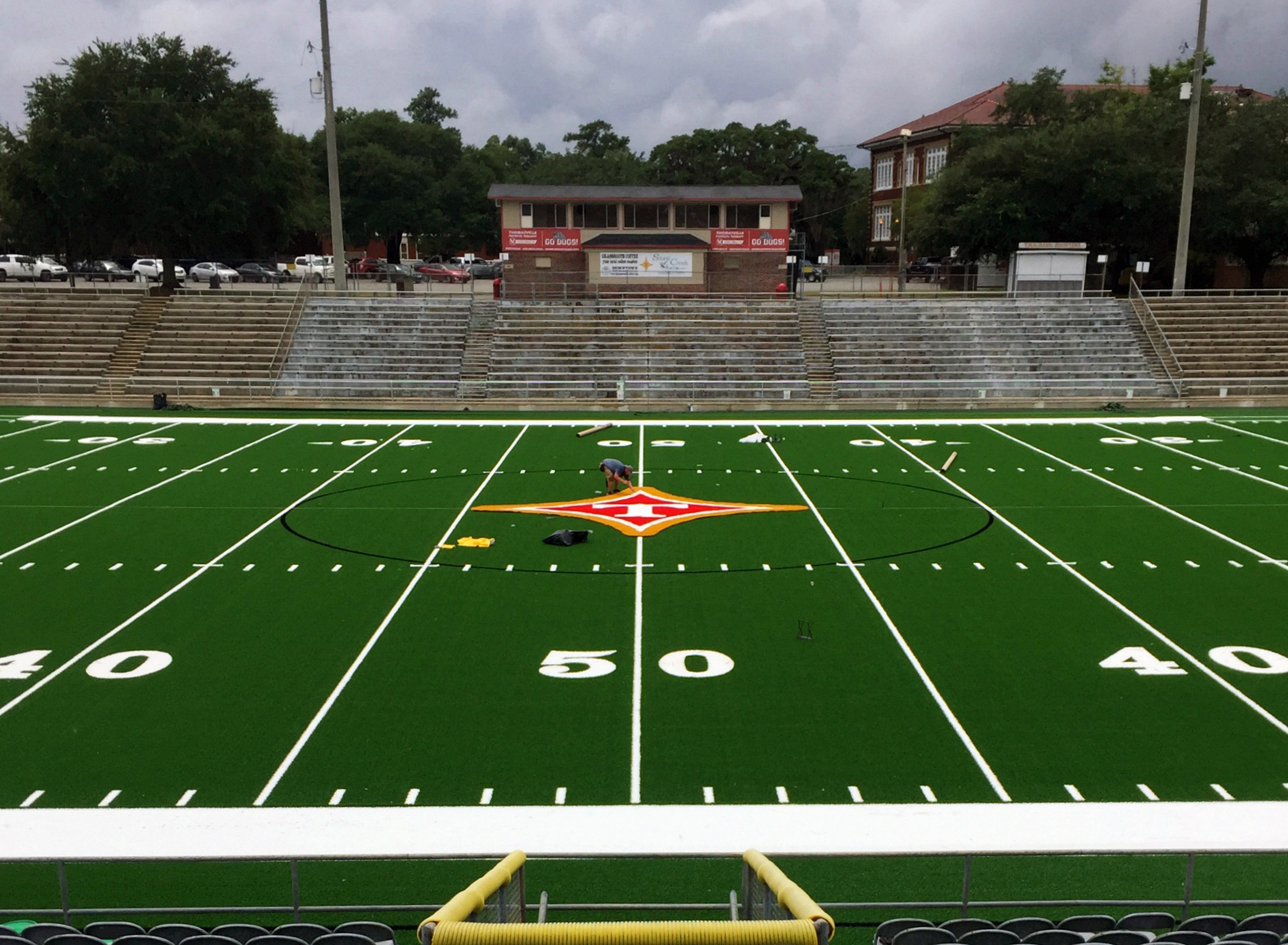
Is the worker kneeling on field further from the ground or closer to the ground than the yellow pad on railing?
closer to the ground

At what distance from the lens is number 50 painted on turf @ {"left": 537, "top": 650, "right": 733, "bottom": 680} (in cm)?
1270

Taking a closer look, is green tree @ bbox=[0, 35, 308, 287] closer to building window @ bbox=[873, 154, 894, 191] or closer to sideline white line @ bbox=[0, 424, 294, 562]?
sideline white line @ bbox=[0, 424, 294, 562]

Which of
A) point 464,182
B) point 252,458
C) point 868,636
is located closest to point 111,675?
point 868,636

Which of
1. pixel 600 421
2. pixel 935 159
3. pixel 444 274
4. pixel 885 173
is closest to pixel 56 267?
pixel 444 274

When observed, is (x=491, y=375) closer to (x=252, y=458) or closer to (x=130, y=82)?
(x=252, y=458)

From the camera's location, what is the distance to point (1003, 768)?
33.9 feet

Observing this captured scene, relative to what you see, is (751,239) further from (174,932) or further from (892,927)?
(174,932)

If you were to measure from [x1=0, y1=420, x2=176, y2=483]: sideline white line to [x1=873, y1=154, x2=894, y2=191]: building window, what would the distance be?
66.2 meters

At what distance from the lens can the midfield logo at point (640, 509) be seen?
64.4 feet

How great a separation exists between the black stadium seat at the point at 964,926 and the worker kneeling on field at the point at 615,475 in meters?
14.8

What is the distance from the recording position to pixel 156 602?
15.1 m

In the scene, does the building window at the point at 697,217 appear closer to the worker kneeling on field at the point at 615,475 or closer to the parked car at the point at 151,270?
the worker kneeling on field at the point at 615,475

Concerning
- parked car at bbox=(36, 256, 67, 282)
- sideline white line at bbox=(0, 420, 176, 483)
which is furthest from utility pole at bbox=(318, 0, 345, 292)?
parked car at bbox=(36, 256, 67, 282)

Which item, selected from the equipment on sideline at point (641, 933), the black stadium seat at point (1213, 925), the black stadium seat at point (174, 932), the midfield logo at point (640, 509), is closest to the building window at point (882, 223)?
the midfield logo at point (640, 509)
